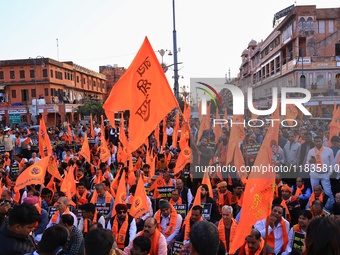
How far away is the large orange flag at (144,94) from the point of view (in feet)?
20.0

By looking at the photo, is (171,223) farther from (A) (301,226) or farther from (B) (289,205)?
(B) (289,205)

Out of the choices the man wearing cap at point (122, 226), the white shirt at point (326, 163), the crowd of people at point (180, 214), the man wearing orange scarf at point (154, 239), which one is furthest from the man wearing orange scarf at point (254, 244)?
the white shirt at point (326, 163)

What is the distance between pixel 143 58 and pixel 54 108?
36.9 meters

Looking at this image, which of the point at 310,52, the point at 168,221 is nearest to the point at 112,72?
the point at 310,52

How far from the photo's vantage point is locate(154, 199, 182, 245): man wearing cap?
6280 mm

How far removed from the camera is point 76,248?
12.8ft

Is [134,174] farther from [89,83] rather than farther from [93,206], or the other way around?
[89,83]

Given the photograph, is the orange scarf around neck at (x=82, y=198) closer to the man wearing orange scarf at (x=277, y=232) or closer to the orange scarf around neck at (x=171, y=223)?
the orange scarf around neck at (x=171, y=223)

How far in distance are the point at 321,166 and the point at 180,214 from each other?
11.1ft

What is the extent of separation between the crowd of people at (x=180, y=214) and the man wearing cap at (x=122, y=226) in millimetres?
Result: 15

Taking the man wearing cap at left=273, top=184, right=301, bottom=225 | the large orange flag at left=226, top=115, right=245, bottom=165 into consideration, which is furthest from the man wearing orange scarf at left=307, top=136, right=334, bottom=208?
the large orange flag at left=226, top=115, right=245, bottom=165

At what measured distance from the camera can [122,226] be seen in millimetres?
6191

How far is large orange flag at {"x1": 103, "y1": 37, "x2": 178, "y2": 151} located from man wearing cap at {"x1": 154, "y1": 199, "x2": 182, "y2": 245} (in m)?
1.17

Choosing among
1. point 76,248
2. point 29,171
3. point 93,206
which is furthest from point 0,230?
point 29,171
